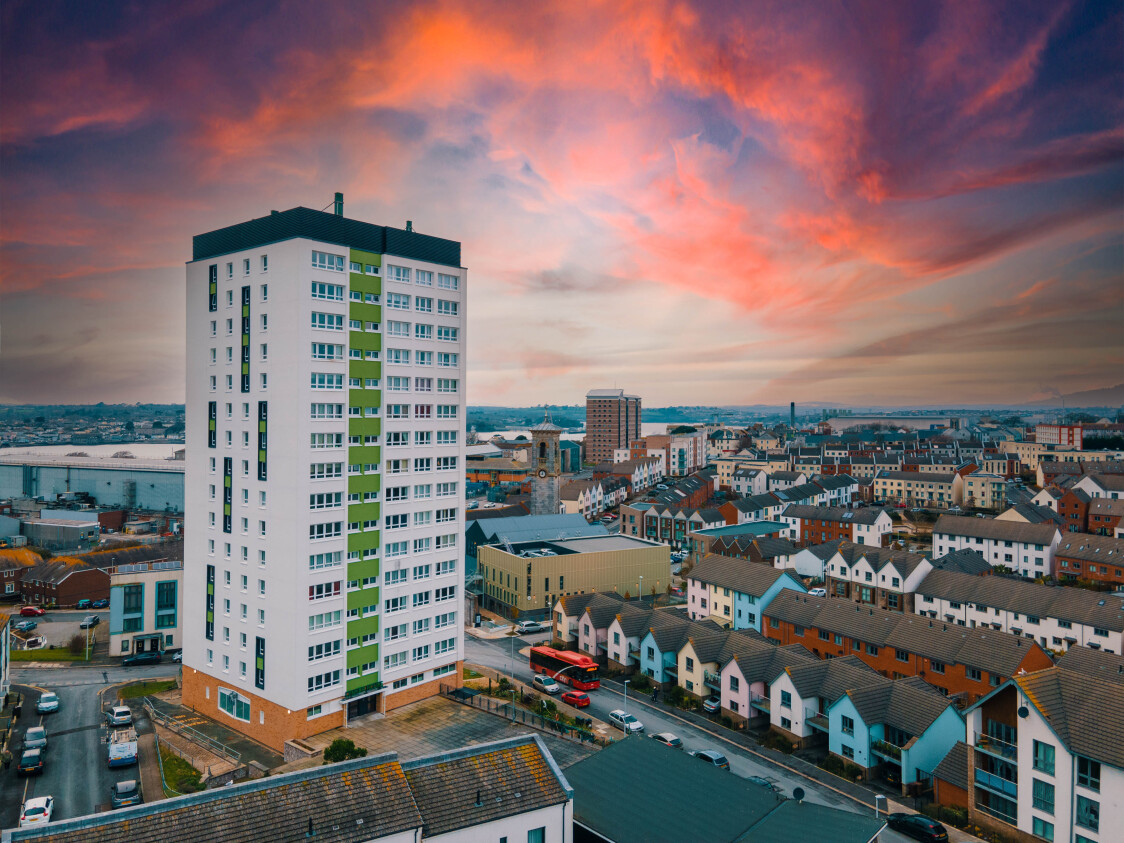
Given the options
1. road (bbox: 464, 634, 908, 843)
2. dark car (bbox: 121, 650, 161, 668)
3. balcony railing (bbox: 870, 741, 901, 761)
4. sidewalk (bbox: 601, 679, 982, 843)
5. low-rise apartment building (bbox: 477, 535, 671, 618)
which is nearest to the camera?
sidewalk (bbox: 601, 679, 982, 843)

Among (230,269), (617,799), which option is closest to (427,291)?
(230,269)

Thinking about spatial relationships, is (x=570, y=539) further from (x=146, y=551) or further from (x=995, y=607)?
(x=146, y=551)

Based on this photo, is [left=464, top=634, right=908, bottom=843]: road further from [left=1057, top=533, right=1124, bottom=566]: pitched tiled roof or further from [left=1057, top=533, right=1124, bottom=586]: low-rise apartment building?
[left=1057, top=533, right=1124, bottom=566]: pitched tiled roof

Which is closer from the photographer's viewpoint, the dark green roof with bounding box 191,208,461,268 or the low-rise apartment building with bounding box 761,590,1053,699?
the dark green roof with bounding box 191,208,461,268

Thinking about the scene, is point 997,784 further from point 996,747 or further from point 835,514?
point 835,514

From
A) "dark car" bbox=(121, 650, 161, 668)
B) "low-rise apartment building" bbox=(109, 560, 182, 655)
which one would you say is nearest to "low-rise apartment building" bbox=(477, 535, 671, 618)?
"low-rise apartment building" bbox=(109, 560, 182, 655)

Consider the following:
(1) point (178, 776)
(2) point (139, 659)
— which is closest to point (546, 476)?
(2) point (139, 659)
